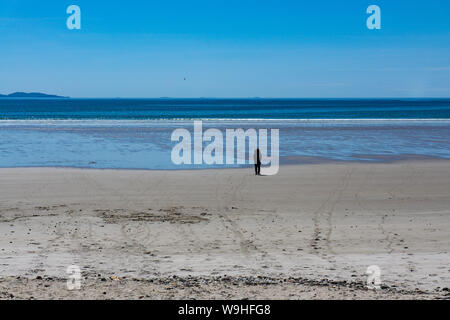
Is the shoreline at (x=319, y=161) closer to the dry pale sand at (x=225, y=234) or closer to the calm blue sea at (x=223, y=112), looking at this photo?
the dry pale sand at (x=225, y=234)

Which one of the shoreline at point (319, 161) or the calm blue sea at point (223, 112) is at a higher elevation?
the calm blue sea at point (223, 112)

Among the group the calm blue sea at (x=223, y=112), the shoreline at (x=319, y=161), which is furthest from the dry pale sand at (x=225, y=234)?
the calm blue sea at (x=223, y=112)

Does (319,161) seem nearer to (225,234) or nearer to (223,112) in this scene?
(225,234)

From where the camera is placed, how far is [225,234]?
10.1 metres

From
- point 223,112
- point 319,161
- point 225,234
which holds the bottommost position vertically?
point 225,234

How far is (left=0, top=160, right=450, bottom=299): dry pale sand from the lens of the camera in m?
6.80

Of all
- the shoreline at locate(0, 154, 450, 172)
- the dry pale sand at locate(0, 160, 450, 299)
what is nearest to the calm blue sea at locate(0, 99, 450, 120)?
the shoreline at locate(0, 154, 450, 172)

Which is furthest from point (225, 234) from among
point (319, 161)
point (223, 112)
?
point (223, 112)

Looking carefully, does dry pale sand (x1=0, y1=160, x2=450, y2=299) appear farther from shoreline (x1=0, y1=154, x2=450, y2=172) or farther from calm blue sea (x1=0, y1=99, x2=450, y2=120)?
calm blue sea (x1=0, y1=99, x2=450, y2=120)

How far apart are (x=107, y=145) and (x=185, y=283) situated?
22846 mm

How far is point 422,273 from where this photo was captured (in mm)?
7359

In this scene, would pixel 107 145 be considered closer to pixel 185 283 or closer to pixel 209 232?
pixel 209 232

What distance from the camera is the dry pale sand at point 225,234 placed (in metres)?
6.80
